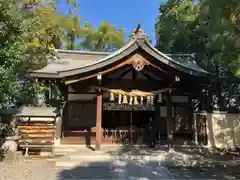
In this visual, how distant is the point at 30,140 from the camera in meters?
9.33

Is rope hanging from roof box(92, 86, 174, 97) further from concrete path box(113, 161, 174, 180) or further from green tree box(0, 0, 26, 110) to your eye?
green tree box(0, 0, 26, 110)

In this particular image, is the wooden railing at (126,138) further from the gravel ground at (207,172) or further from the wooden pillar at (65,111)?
the gravel ground at (207,172)

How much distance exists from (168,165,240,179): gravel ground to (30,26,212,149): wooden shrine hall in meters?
2.25

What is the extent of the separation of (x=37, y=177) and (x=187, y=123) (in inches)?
335

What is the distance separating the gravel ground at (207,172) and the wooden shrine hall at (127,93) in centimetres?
225

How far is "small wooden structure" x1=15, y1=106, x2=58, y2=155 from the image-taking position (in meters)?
9.32

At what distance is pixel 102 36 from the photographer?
27.7 m

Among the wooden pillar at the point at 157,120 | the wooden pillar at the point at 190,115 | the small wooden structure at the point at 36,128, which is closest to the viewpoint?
the small wooden structure at the point at 36,128

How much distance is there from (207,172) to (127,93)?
4642 millimetres

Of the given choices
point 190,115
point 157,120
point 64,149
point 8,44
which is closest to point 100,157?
point 64,149

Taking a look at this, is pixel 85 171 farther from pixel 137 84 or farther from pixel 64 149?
pixel 137 84

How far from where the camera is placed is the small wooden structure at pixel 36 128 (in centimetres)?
932

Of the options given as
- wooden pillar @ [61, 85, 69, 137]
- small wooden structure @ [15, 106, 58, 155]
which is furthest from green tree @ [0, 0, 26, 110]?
wooden pillar @ [61, 85, 69, 137]

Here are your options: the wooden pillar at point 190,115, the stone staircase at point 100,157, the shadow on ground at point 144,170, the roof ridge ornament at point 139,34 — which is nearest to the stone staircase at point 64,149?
the stone staircase at point 100,157
